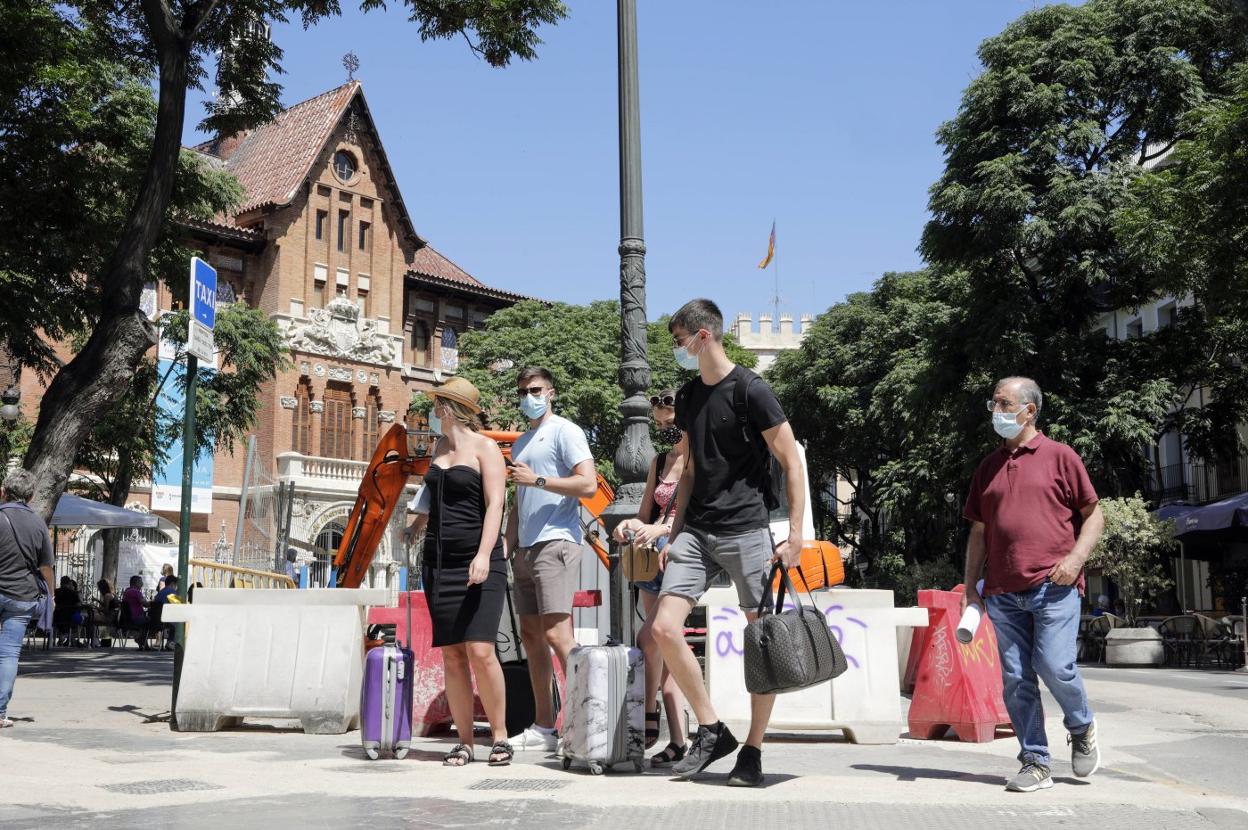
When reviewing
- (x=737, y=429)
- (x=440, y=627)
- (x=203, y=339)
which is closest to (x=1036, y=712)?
(x=737, y=429)

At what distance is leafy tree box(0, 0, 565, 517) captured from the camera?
13930 millimetres

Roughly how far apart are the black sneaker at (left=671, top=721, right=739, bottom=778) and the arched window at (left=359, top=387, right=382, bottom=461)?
156 ft

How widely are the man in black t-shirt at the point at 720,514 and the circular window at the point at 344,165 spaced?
158 ft

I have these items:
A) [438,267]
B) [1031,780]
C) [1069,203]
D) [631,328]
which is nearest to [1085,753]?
[1031,780]

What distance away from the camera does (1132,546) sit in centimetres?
2745

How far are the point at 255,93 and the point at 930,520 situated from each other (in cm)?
3486

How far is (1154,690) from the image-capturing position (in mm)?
15672

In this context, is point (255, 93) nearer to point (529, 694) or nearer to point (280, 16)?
point (280, 16)

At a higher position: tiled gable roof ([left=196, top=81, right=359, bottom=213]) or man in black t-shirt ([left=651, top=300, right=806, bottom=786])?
tiled gable roof ([left=196, top=81, right=359, bottom=213])

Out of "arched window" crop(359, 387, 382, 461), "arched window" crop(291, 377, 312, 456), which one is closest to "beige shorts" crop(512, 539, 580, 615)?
A: "arched window" crop(291, 377, 312, 456)

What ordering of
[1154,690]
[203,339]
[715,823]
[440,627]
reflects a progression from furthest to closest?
[1154,690]
[203,339]
[440,627]
[715,823]

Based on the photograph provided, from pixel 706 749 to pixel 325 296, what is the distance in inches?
1841

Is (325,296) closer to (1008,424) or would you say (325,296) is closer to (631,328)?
(631,328)

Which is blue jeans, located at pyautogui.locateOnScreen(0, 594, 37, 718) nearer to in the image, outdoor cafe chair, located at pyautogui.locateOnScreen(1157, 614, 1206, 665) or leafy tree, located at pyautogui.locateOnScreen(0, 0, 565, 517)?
leafy tree, located at pyautogui.locateOnScreen(0, 0, 565, 517)
